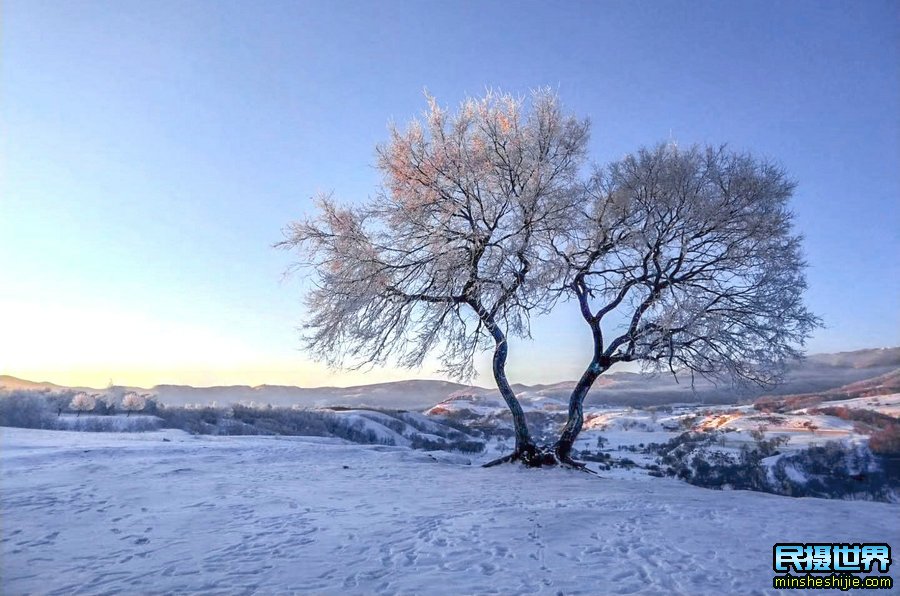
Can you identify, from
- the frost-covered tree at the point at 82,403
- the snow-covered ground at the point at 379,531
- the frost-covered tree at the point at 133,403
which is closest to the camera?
the snow-covered ground at the point at 379,531

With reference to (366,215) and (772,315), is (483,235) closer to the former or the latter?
(366,215)

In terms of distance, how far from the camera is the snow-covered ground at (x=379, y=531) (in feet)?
15.7

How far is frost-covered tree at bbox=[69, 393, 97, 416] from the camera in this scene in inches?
1103

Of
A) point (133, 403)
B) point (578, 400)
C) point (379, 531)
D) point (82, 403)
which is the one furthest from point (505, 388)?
point (82, 403)

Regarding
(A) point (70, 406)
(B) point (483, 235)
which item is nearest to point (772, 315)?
(B) point (483, 235)

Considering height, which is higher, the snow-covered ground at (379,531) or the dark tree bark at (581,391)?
the dark tree bark at (581,391)

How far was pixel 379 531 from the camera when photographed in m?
6.32

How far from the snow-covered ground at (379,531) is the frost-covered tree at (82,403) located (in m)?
20.2

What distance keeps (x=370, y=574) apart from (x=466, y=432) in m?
34.9

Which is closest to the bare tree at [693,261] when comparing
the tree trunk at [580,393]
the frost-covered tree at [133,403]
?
the tree trunk at [580,393]

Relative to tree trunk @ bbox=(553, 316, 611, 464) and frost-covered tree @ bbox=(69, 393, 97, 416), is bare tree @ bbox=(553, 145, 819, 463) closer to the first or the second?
tree trunk @ bbox=(553, 316, 611, 464)

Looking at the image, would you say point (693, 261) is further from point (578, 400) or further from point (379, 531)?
point (379, 531)

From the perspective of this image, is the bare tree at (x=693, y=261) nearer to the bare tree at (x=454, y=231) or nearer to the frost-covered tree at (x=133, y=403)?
the bare tree at (x=454, y=231)

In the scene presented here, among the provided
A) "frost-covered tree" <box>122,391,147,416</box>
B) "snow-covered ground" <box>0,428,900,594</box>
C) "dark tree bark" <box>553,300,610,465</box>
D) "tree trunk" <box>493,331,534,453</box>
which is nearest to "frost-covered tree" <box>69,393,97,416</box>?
"frost-covered tree" <box>122,391,147,416</box>
